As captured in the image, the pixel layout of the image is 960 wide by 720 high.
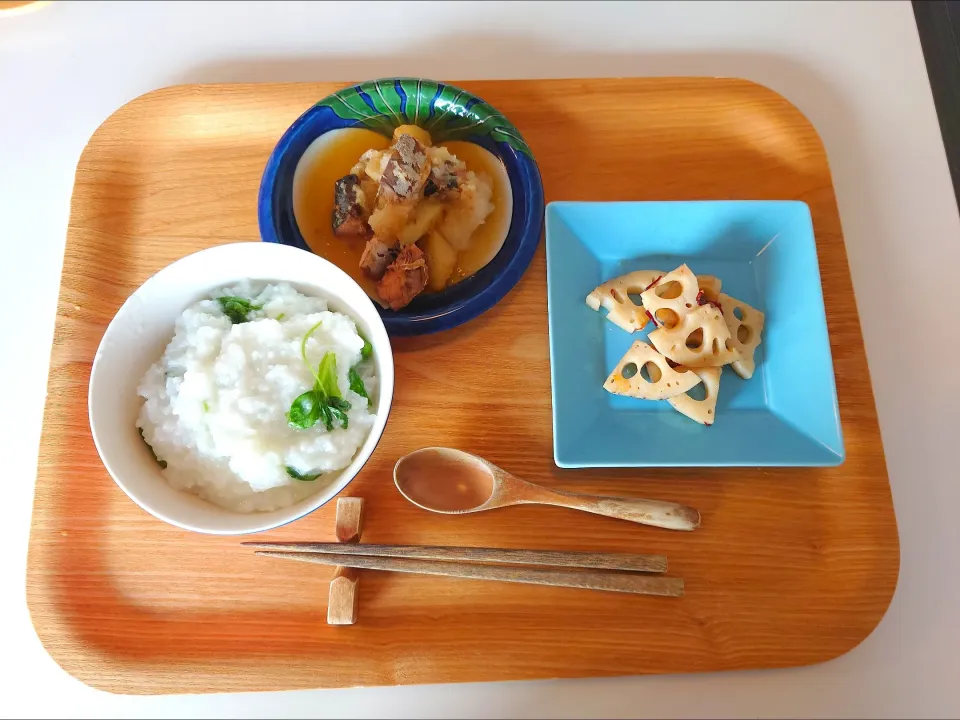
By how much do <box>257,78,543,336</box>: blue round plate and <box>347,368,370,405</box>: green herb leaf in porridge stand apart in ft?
0.47

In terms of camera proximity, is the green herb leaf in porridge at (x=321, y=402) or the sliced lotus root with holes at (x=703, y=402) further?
the sliced lotus root with holes at (x=703, y=402)

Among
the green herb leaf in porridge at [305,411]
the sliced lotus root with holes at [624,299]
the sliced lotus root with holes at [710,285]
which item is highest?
the sliced lotus root with holes at [710,285]

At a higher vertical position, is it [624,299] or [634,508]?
[624,299]

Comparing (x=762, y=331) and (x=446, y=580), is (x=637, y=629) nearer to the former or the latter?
(x=446, y=580)

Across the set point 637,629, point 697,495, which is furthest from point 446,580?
point 697,495

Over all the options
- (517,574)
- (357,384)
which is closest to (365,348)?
(357,384)

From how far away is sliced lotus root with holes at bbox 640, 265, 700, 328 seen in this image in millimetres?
1288

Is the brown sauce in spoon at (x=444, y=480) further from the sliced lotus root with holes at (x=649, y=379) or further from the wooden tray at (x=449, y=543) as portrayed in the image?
the sliced lotus root with holes at (x=649, y=379)

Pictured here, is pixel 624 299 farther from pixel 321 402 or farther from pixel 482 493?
pixel 321 402

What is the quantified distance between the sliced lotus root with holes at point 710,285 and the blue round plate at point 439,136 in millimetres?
360

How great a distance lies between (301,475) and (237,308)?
341 millimetres

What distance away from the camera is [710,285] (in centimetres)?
136

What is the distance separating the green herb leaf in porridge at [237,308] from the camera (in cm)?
121

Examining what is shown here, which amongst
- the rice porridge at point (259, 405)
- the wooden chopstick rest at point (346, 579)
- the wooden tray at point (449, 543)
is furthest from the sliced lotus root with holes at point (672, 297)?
the wooden chopstick rest at point (346, 579)
